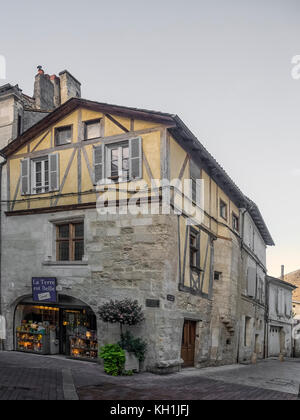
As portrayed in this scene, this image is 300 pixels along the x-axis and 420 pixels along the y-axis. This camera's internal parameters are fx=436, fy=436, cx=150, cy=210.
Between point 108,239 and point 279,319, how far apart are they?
2139 cm

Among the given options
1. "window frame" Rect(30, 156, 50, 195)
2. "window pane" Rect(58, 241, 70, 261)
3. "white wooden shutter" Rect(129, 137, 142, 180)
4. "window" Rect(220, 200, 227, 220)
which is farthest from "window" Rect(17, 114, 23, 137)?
"window" Rect(220, 200, 227, 220)

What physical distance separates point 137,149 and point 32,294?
5.75 metres

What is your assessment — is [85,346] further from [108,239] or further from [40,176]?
[40,176]

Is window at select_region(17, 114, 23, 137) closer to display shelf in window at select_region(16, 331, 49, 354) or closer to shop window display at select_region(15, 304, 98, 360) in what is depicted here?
shop window display at select_region(15, 304, 98, 360)

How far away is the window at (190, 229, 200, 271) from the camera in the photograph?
14.5 metres

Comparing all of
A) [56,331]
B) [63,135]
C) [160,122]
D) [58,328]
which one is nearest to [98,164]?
[63,135]

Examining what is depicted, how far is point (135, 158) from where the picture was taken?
13.0 metres

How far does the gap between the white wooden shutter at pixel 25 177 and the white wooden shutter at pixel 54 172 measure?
3.17ft

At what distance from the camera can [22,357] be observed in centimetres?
1269

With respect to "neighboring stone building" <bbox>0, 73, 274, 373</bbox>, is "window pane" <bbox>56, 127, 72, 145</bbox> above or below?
above

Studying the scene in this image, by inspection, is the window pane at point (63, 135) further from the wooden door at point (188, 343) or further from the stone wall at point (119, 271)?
the wooden door at point (188, 343)

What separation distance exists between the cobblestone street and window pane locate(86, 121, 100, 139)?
7.01m

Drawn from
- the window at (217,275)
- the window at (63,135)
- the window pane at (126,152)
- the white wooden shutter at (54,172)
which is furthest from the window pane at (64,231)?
the window at (217,275)
